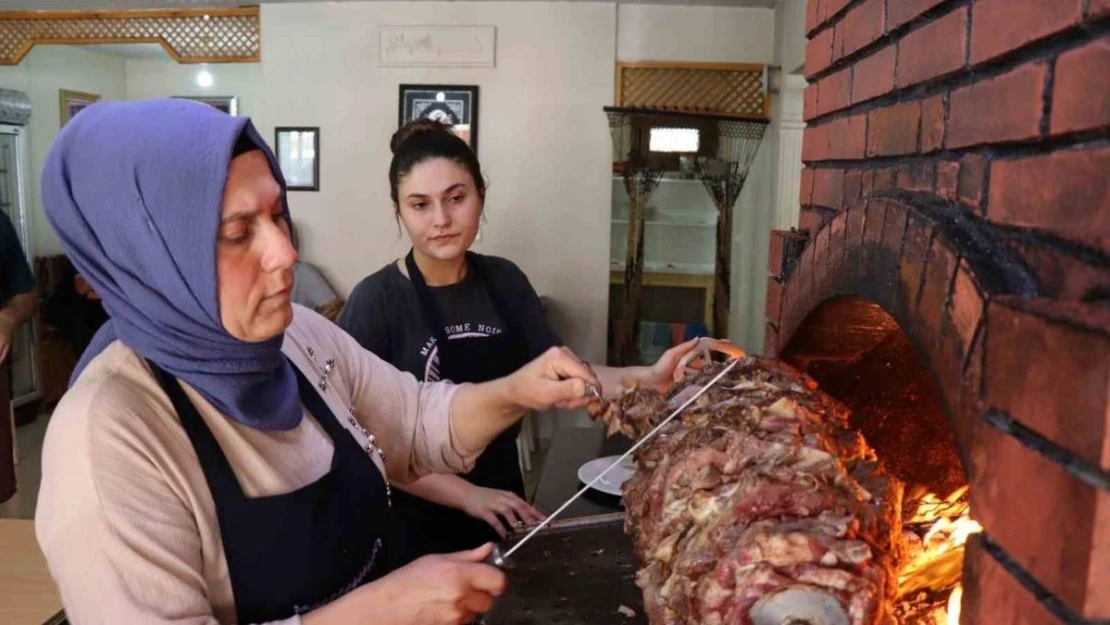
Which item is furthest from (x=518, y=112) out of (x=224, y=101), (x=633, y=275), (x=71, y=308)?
(x=71, y=308)

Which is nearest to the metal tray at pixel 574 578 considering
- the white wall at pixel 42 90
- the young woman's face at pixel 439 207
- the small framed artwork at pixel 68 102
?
the young woman's face at pixel 439 207

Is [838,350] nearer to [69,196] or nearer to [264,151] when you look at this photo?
[264,151]

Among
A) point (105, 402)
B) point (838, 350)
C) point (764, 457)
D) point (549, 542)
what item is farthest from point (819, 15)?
point (105, 402)

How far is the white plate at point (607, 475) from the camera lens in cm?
218

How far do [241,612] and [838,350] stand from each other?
1.24 meters

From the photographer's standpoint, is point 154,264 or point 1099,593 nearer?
point 1099,593

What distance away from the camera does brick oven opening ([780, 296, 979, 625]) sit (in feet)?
4.31

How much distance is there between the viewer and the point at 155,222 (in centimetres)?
113

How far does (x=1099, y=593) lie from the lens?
25.5 inches

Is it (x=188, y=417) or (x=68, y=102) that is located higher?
(x=68, y=102)

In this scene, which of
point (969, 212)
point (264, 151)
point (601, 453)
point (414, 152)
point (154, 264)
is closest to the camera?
point (969, 212)

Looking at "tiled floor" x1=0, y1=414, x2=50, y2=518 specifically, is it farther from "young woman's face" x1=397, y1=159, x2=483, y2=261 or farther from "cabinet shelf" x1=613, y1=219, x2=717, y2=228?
"cabinet shelf" x1=613, y1=219, x2=717, y2=228

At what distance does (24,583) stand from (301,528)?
1148mm

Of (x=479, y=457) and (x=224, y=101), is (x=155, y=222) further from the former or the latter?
(x=224, y=101)
